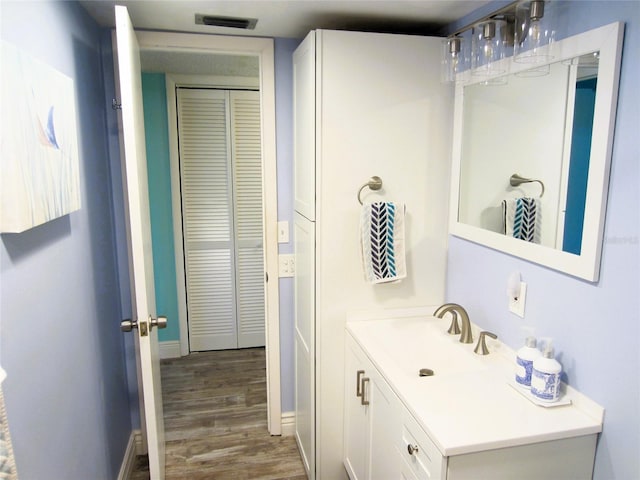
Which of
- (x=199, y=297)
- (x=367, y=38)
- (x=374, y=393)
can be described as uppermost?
(x=367, y=38)

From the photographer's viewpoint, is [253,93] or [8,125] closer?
[8,125]

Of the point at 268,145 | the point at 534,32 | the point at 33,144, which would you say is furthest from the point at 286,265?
the point at 534,32

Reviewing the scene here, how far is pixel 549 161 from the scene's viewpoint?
1.40 m

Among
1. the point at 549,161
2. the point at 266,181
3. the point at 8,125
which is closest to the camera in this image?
the point at 8,125

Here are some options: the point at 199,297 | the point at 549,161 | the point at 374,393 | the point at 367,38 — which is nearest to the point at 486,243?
the point at 549,161

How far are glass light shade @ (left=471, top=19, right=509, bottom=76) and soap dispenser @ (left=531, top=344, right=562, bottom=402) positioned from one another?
3.24 ft

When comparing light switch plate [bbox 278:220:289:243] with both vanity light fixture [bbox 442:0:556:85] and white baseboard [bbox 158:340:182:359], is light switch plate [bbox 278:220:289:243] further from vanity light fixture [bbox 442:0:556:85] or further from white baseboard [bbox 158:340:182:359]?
white baseboard [bbox 158:340:182:359]

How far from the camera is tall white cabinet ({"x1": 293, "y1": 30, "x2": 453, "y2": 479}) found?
1.83 meters

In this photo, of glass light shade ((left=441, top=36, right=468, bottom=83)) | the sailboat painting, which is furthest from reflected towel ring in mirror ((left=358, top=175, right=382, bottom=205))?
the sailboat painting

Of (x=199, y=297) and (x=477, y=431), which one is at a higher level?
(x=477, y=431)

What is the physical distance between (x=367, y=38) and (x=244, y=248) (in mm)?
2140

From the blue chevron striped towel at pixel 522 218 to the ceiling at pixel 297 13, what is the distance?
2.53 ft

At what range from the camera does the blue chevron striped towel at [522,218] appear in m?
1.46

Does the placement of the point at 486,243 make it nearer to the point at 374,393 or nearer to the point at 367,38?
the point at 374,393
